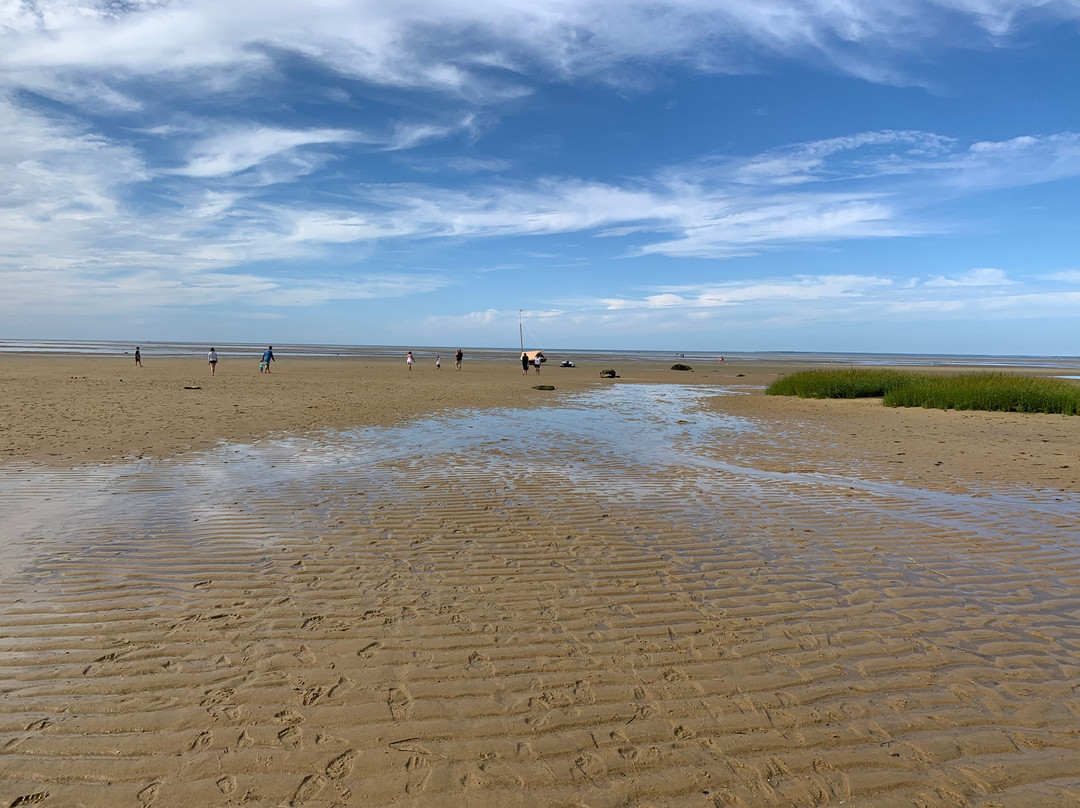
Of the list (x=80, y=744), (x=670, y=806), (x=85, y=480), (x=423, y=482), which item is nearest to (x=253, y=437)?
(x=85, y=480)

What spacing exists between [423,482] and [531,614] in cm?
580

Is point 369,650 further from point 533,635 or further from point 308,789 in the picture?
point 308,789

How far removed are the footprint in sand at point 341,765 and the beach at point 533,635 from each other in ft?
0.07

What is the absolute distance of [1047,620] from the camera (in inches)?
225

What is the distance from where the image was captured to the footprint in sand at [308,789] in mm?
3330

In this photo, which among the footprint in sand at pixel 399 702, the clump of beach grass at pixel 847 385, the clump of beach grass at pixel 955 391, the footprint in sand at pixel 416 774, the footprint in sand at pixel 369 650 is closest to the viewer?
the footprint in sand at pixel 416 774

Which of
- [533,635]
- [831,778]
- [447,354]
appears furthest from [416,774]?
[447,354]

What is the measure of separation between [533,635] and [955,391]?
24467 mm

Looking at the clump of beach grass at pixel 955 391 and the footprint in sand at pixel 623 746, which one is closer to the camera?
the footprint in sand at pixel 623 746

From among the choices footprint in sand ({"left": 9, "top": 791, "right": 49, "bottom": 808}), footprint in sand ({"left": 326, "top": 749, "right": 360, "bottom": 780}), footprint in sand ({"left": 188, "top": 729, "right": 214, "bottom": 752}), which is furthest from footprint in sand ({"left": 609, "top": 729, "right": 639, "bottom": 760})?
footprint in sand ({"left": 9, "top": 791, "right": 49, "bottom": 808})

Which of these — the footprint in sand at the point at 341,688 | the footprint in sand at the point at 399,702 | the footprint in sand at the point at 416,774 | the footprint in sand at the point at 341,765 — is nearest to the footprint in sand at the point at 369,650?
the footprint in sand at the point at 341,688

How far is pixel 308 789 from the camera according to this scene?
3398 millimetres

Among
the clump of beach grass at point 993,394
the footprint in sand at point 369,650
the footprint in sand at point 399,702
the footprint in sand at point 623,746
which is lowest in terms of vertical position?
the footprint in sand at point 623,746

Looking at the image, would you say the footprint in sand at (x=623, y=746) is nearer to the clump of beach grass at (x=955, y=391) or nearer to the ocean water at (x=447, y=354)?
the clump of beach grass at (x=955, y=391)
